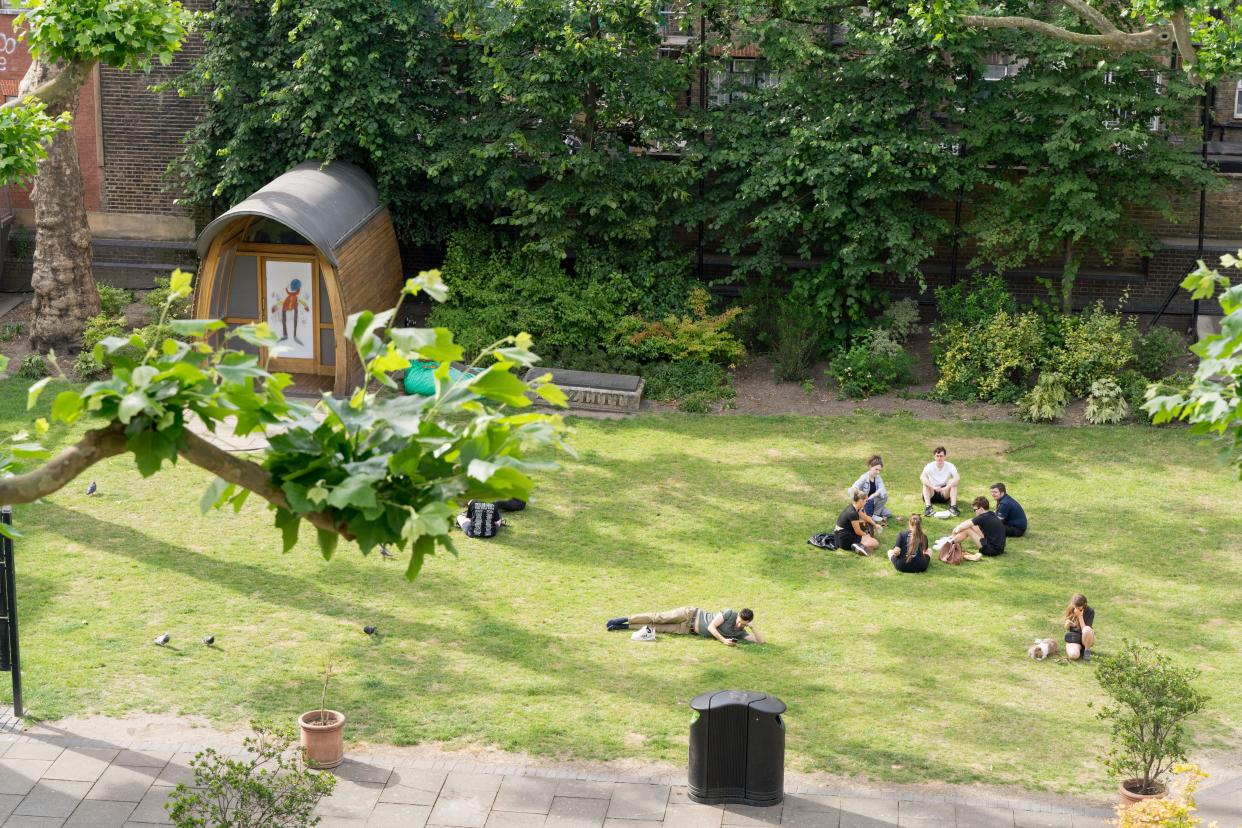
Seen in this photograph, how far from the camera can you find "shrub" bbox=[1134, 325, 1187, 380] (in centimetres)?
2347

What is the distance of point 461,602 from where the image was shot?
1602 centimetres

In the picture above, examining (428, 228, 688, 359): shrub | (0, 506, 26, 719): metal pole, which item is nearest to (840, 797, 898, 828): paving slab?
(0, 506, 26, 719): metal pole

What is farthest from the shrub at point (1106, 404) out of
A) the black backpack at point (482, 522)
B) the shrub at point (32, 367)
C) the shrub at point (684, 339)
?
the shrub at point (32, 367)

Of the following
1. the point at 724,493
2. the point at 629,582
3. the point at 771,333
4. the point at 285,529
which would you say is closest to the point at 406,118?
the point at 771,333

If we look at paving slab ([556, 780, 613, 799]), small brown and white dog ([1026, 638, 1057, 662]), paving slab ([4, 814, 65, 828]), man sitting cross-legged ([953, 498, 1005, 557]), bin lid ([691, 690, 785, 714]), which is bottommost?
paving slab ([4, 814, 65, 828])

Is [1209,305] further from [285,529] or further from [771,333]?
[285,529]

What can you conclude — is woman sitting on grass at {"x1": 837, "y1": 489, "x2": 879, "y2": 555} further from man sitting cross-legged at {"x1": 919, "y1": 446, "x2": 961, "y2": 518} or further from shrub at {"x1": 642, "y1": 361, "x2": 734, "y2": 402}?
shrub at {"x1": 642, "y1": 361, "x2": 734, "y2": 402}

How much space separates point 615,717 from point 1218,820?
16.8 feet

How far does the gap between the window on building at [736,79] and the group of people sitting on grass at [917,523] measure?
8983 mm

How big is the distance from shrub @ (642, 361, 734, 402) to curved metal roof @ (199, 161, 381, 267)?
17.8 feet

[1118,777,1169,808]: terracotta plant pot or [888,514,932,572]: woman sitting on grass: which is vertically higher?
[888,514,932,572]: woman sitting on grass

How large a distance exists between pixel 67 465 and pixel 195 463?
1.84 ft

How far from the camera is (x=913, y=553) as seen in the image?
17.0 metres

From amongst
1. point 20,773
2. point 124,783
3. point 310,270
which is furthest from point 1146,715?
point 310,270
